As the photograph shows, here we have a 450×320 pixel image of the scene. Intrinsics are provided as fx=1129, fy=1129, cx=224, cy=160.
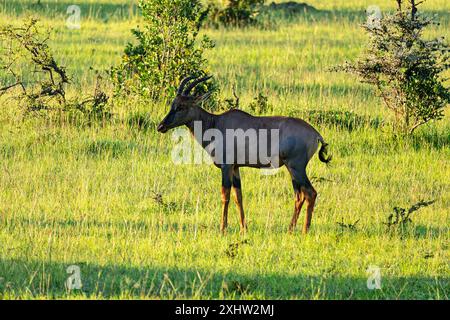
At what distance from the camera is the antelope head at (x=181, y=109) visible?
35.4 feet

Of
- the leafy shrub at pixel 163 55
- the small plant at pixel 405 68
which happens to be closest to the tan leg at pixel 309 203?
the small plant at pixel 405 68

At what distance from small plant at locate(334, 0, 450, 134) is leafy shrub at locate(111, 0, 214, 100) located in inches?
87.5

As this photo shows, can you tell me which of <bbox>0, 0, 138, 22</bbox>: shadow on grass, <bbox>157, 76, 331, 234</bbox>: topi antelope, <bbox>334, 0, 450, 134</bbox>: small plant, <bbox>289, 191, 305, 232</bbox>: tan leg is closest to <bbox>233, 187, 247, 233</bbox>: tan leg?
<bbox>157, 76, 331, 234</bbox>: topi antelope

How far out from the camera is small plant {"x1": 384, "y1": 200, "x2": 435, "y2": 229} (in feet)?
33.5

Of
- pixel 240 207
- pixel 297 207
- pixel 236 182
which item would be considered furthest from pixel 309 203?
pixel 236 182

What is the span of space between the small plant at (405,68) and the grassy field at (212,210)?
0.31m

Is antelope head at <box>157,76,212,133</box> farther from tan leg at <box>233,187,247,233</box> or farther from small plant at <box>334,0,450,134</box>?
small plant at <box>334,0,450,134</box>

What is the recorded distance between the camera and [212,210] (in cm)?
1104

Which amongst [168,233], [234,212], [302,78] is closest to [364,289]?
[168,233]

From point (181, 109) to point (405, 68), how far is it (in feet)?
15.1

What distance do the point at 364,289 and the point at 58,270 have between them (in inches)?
92.5

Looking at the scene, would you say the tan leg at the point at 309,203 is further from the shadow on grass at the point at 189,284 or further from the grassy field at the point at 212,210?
the shadow on grass at the point at 189,284

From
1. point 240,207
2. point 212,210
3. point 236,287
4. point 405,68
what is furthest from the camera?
point 405,68

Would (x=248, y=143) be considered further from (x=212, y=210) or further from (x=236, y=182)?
(x=212, y=210)
